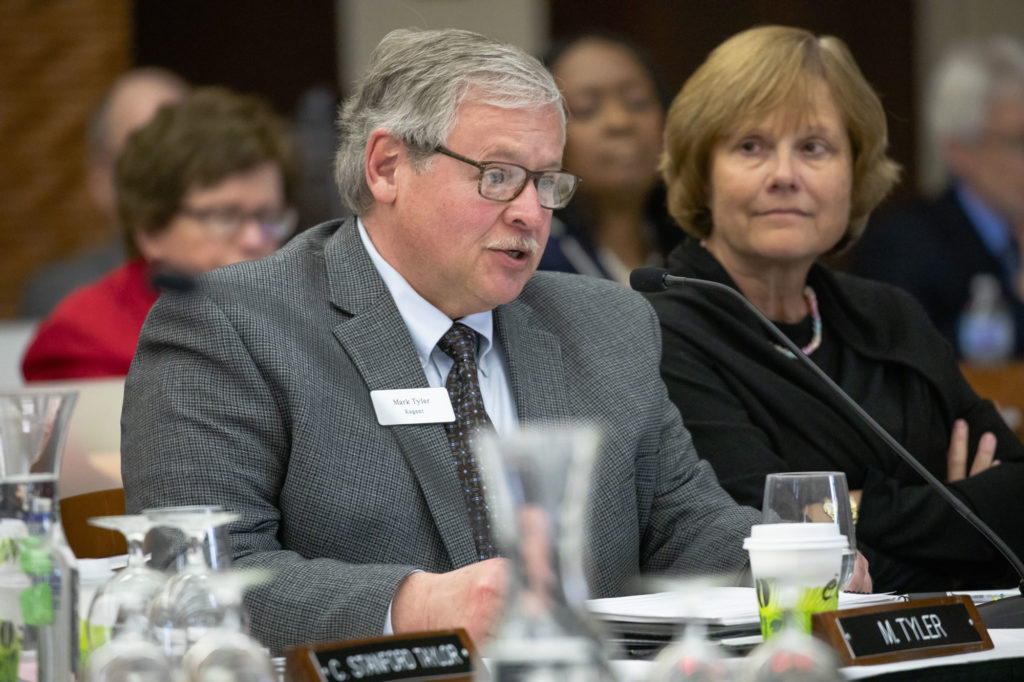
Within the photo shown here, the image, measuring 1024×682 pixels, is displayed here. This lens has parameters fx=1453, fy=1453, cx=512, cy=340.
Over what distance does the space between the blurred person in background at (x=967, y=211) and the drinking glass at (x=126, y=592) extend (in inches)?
153

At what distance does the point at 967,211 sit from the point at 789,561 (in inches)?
161

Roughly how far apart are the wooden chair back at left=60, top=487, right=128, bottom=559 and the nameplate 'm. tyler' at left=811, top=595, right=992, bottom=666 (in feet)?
2.85

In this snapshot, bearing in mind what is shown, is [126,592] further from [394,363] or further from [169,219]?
[169,219]

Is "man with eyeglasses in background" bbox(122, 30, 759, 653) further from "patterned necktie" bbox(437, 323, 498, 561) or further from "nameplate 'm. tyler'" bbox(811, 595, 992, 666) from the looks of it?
"nameplate 'm. tyler'" bbox(811, 595, 992, 666)

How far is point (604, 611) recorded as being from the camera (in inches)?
58.7

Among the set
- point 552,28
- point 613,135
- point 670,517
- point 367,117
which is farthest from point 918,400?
point 552,28

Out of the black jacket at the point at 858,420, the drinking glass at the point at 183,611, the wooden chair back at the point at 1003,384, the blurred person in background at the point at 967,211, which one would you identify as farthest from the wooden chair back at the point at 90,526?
the blurred person in background at the point at 967,211

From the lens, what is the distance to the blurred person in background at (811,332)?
236cm

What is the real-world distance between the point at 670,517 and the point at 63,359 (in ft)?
6.23

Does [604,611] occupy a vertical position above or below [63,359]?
above

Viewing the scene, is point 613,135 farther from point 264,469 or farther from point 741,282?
point 264,469

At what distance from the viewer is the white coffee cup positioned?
130 cm

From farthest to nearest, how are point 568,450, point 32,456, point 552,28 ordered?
point 552,28
point 32,456
point 568,450

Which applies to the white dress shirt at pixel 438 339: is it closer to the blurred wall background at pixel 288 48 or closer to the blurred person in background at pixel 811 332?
the blurred person in background at pixel 811 332
